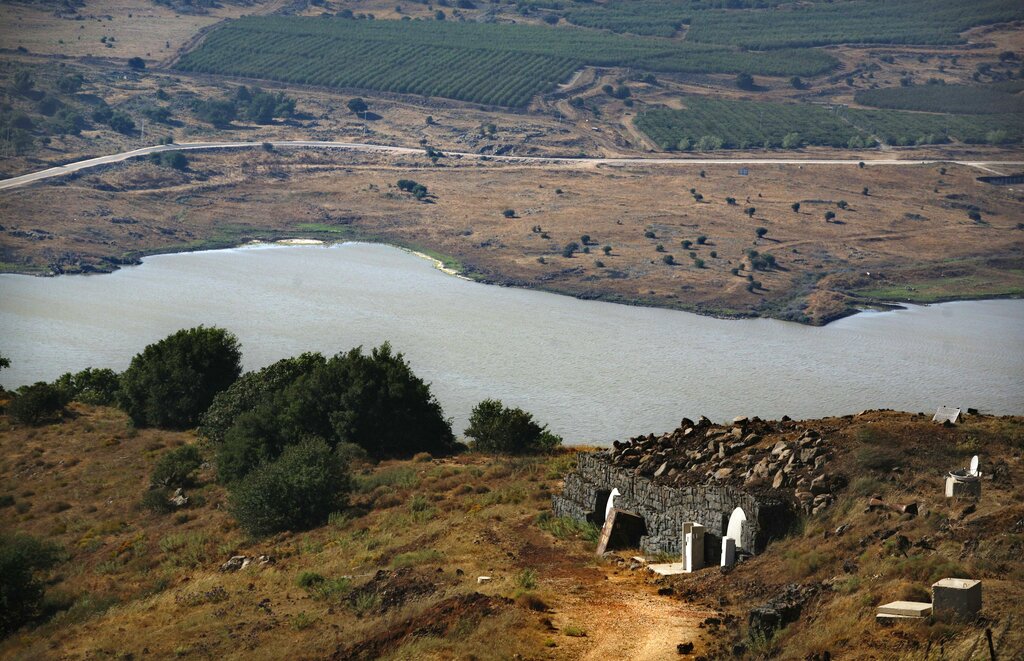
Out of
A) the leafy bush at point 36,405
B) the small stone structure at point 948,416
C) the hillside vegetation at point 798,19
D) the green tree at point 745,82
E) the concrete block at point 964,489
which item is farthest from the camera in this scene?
the hillside vegetation at point 798,19

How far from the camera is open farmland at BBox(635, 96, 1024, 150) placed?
119688mm

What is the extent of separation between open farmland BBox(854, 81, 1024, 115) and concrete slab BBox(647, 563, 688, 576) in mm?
122292

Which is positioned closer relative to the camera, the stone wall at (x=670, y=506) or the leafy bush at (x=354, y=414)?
the stone wall at (x=670, y=506)

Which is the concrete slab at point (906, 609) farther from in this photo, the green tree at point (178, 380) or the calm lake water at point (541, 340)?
the calm lake water at point (541, 340)

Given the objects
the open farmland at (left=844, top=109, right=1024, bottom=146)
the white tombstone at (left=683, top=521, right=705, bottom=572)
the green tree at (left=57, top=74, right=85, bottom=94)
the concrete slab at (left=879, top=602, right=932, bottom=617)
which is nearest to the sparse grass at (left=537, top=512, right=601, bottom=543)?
the white tombstone at (left=683, top=521, right=705, bottom=572)

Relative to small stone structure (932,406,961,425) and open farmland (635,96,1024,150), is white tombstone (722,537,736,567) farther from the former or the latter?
open farmland (635,96,1024,150)

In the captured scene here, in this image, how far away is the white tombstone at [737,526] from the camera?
2016 cm

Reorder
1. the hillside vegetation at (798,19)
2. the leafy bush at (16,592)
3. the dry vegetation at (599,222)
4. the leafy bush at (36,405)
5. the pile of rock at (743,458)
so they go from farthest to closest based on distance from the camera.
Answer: the hillside vegetation at (798,19) → the dry vegetation at (599,222) → the leafy bush at (36,405) → the leafy bush at (16,592) → the pile of rock at (743,458)

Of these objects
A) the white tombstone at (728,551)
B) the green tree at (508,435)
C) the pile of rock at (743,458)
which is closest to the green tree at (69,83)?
the green tree at (508,435)

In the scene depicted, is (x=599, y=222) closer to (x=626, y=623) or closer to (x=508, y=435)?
(x=508, y=435)

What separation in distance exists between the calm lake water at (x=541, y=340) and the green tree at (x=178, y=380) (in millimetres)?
11433

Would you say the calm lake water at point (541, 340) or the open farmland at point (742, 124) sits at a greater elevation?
the open farmland at point (742, 124)

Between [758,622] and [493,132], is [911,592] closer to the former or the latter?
[758,622]

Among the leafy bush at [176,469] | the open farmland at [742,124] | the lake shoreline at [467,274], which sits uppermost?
the open farmland at [742,124]
